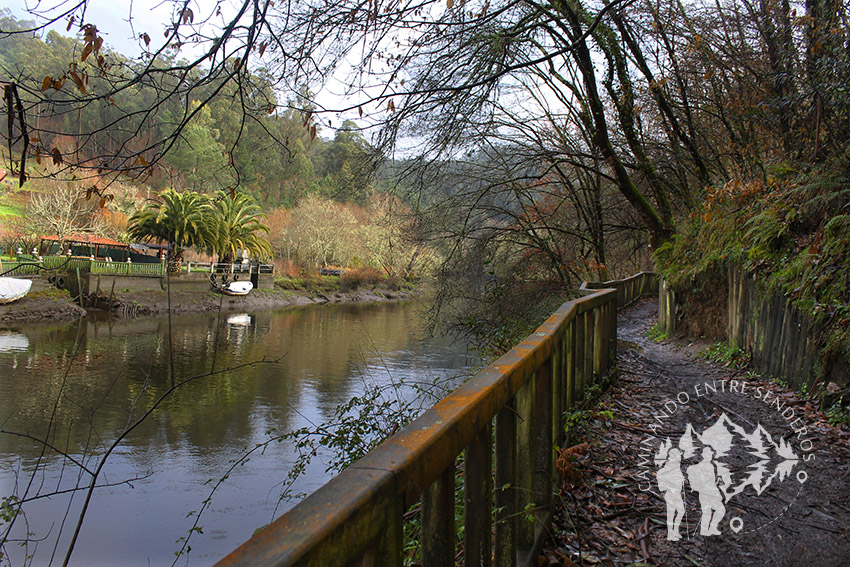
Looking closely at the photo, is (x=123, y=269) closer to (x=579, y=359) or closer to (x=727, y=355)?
(x=727, y=355)

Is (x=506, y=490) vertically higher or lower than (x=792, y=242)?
lower

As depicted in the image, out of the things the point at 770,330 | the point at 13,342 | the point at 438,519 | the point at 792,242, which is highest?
the point at 792,242

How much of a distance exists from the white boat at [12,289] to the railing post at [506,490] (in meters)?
34.9

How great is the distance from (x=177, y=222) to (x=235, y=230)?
580 cm

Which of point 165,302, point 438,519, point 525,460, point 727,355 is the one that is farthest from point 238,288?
point 438,519

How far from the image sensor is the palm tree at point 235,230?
44812 millimetres

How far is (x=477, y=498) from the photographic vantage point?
183 centimetres

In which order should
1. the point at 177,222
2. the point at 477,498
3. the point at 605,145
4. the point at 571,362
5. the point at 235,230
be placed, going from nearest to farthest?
1. the point at 477,498
2. the point at 571,362
3. the point at 605,145
4. the point at 177,222
5. the point at 235,230

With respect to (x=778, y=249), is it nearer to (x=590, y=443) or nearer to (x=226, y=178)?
(x=590, y=443)

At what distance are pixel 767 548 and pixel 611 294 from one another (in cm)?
428

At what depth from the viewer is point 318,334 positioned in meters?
28.7

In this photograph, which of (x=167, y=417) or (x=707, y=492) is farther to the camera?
(x=167, y=417)

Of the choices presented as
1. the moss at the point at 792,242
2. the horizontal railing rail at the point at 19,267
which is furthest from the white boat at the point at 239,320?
the moss at the point at 792,242

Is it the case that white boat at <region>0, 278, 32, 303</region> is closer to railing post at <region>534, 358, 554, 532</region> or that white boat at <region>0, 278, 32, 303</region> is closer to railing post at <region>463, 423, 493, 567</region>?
railing post at <region>534, 358, 554, 532</region>
